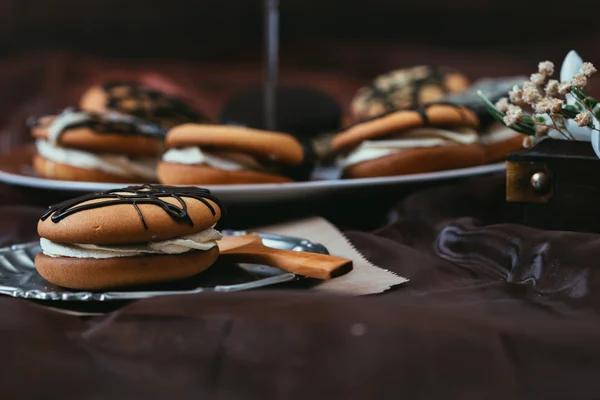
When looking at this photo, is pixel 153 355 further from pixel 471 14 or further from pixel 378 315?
pixel 471 14

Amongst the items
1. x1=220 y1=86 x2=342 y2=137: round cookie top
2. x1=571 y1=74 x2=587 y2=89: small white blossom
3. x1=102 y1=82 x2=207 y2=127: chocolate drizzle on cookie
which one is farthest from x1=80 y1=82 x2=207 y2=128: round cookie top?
x1=571 y1=74 x2=587 y2=89: small white blossom

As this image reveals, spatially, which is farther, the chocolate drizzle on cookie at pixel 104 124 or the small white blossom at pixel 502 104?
the chocolate drizzle on cookie at pixel 104 124

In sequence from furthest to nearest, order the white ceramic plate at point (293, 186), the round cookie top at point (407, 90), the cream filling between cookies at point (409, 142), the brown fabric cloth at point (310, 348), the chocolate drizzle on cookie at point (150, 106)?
1. the round cookie top at point (407, 90)
2. the chocolate drizzle on cookie at point (150, 106)
3. the cream filling between cookies at point (409, 142)
4. the white ceramic plate at point (293, 186)
5. the brown fabric cloth at point (310, 348)

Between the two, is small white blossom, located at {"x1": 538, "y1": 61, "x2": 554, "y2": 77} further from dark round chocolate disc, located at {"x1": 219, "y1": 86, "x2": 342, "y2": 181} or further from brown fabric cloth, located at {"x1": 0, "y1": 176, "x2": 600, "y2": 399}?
dark round chocolate disc, located at {"x1": 219, "y1": 86, "x2": 342, "y2": 181}

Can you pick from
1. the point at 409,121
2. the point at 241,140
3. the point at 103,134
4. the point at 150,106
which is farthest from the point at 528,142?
the point at 150,106

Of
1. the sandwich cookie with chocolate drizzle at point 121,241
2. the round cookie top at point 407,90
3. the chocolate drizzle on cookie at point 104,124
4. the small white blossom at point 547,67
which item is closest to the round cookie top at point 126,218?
the sandwich cookie with chocolate drizzle at point 121,241

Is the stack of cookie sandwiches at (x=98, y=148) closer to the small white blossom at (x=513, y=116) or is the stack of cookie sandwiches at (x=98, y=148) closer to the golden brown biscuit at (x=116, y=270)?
the golden brown biscuit at (x=116, y=270)

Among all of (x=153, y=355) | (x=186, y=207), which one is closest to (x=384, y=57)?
(x=186, y=207)

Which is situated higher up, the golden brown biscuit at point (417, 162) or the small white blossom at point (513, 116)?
the small white blossom at point (513, 116)
